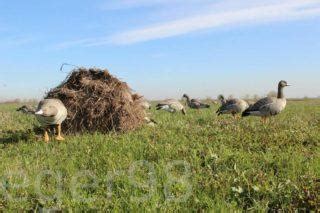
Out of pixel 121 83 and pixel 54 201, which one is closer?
pixel 54 201

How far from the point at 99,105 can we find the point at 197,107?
18339 mm

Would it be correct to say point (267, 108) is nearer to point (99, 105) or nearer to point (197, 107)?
point (99, 105)

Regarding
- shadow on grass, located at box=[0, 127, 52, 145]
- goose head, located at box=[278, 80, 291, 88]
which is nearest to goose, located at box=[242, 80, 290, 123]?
goose head, located at box=[278, 80, 291, 88]

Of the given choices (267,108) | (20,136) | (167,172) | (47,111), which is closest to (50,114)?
(47,111)

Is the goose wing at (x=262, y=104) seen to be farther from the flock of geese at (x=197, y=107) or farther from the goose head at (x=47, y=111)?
the goose head at (x=47, y=111)

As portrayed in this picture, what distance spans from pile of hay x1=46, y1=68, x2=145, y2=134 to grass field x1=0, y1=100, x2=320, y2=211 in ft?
6.73

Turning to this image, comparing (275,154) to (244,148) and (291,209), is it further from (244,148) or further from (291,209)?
(291,209)

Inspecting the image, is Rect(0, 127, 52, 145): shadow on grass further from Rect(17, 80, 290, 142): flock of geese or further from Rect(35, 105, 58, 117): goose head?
Rect(35, 105, 58, 117): goose head

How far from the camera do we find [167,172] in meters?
8.25

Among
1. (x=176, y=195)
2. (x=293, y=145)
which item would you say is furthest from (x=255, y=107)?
(x=176, y=195)

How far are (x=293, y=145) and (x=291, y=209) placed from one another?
14.4ft

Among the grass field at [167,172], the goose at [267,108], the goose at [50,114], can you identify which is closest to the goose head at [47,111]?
the goose at [50,114]

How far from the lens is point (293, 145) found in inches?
428

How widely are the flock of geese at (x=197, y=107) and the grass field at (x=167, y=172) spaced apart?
0.94 metres
